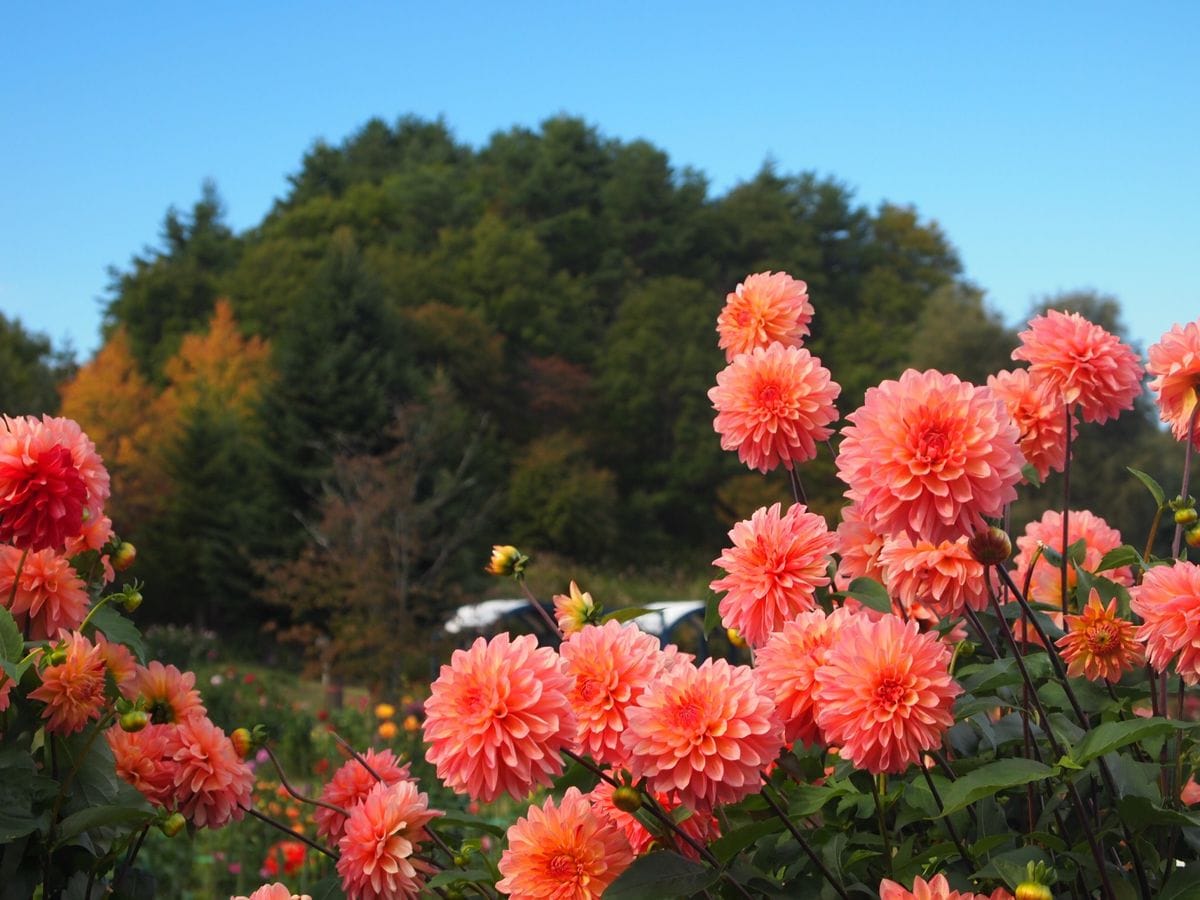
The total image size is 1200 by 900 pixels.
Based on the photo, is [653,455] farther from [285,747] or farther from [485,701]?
[485,701]

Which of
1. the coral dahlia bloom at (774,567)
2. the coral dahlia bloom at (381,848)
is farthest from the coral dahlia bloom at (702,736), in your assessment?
the coral dahlia bloom at (381,848)

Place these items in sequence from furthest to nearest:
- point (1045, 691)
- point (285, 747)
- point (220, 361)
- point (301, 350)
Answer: point (220, 361)
point (301, 350)
point (285, 747)
point (1045, 691)

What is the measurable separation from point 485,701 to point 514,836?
17cm

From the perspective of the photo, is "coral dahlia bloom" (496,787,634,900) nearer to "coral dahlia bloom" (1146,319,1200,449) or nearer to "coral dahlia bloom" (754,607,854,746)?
"coral dahlia bloom" (754,607,854,746)

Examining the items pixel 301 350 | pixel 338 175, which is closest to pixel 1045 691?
pixel 301 350

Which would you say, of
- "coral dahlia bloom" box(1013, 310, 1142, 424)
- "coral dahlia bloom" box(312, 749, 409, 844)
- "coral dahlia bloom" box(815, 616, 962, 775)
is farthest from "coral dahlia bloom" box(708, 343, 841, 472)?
"coral dahlia bloom" box(312, 749, 409, 844)

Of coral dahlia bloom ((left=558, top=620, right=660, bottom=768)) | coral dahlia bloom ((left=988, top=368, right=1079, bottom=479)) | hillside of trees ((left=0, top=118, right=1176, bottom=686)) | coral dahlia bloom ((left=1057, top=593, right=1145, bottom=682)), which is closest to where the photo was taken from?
coral dahlia bloom ((left=558, top=620, right=660, bottom=768))

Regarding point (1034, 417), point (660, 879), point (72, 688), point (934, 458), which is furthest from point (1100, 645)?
point (72, 688)

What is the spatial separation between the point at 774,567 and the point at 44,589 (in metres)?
1.00

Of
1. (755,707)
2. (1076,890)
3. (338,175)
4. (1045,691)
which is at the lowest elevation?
(1076,890)

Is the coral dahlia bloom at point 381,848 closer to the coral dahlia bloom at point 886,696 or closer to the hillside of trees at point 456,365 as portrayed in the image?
the coral dahlia bloom at point 886,696

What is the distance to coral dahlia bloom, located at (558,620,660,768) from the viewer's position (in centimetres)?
118

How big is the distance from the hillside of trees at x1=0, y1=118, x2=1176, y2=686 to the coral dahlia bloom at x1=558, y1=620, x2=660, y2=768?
12.1 m

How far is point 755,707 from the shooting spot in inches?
44.1
